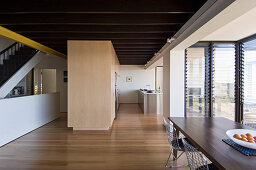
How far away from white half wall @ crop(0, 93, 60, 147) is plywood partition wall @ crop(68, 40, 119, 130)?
3.73ft

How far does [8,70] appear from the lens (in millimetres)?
4770

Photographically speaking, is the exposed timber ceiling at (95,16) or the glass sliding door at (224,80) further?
the glass sliding door at (224,80)

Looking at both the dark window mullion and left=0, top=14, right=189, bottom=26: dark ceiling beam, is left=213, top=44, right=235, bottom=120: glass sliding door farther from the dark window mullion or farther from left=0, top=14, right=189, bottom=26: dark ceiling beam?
left=0, top=14, right=189, bottom=26: dark ceiling beam

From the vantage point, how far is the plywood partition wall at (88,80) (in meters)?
4.16

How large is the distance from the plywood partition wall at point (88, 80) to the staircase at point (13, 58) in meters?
1.92

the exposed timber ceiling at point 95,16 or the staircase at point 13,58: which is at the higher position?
the exposed timber ceiling at point 95,16

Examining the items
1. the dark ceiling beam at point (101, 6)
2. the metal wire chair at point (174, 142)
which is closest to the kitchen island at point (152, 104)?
the metal wire chair at point (174, 142)

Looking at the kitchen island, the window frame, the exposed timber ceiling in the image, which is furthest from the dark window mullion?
the kitchen island


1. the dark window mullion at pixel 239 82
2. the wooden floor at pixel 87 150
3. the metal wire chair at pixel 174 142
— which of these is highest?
the dark window mullion at pixel 239 82

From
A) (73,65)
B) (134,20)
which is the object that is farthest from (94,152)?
(134,20)

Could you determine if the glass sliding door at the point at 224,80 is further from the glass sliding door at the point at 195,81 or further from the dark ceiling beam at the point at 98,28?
the dark ceiling beam at the point at 98,28

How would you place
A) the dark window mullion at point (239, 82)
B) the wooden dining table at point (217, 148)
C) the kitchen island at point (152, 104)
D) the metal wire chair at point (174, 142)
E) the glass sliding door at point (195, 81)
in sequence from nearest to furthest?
1. the wooden dining table at point (217, 148)
2. the metal wire chair at point (174, 142)
3. the dark window mullion at point (239, 82)
4. the glass sliding door at point (195, 81)
5. the kitchen island at point (152, 104)

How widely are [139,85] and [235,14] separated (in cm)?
795

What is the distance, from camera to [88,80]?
4.17 metres
